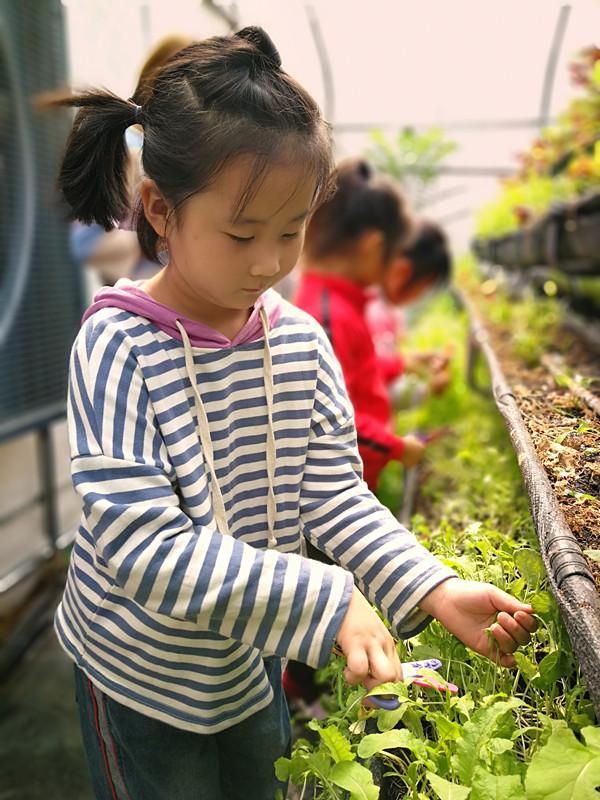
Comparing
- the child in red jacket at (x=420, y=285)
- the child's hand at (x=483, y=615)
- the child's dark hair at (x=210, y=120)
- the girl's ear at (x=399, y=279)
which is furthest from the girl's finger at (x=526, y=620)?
the girl's ear at (x=399, y=279)

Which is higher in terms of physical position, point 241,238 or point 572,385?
point 241,238

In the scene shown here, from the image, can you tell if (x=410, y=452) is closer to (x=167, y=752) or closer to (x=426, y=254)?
(x=167, y=752)

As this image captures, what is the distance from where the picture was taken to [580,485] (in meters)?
1.36

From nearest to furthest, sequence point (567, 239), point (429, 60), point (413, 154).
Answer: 1. point (567, 239)
2. point (429, 60)
3. point (413, 154)

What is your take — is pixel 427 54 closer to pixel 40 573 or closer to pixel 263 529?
pixel 40 573

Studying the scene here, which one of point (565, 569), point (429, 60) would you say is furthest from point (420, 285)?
point (429, 60)

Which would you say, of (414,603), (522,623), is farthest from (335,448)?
(522,623)

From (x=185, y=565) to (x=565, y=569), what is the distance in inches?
19.4

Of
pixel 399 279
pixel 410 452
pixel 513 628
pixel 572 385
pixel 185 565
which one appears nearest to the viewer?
pixel 185 565

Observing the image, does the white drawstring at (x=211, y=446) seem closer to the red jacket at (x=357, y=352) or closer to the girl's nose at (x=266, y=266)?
the girl's nose at (x=266, y=266)

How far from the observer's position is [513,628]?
3.92ft

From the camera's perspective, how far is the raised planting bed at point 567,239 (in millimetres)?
2430

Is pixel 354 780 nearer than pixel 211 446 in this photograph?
Yes

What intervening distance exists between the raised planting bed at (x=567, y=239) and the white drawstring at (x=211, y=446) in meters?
1.41
